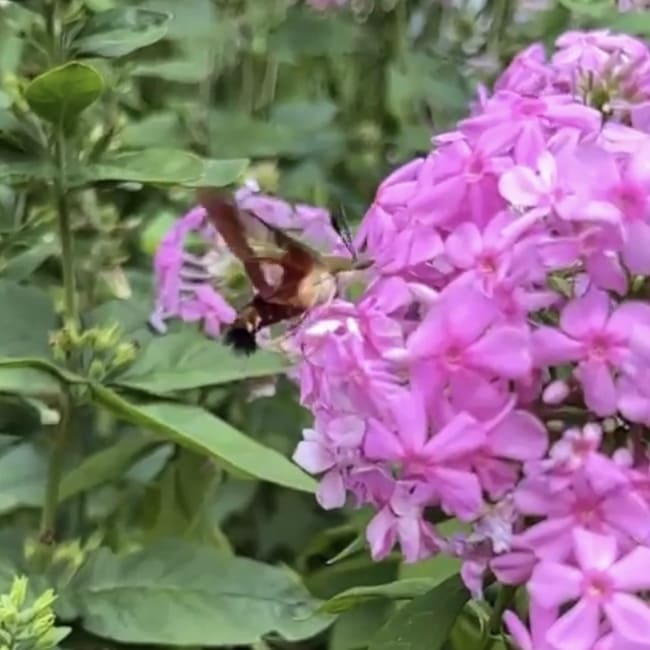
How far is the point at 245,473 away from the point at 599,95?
26 cm

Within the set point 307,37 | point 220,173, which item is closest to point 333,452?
point 220,173

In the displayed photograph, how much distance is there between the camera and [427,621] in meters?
0.66

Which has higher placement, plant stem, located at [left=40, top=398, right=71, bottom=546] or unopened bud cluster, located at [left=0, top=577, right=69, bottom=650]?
unopened bud cluster, located at [left=0, top=577, right=69, bottom=650]

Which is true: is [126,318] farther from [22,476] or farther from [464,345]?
[464,345]

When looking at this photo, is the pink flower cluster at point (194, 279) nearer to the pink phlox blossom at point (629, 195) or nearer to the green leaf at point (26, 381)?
the green leaf at point (26, 381)

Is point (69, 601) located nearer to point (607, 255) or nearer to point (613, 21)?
point (607, 255)

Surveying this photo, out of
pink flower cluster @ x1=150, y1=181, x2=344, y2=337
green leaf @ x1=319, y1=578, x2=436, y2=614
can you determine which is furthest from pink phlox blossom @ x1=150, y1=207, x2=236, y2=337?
green leaf @ x1=319, y1=578, x2=436, y2=614

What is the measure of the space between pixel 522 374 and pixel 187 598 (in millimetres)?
332

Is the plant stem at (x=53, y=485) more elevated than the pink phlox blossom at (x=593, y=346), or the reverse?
the pink phlox blossom at (x=593, y=346)

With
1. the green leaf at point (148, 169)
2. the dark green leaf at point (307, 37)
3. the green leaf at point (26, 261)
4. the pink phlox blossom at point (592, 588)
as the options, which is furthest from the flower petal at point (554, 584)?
the dark green leaf at point (307, 37)

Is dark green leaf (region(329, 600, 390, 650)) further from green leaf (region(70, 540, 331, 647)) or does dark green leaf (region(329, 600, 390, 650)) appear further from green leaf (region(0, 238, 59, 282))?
green leaf (region(0, 238, 59, 282))

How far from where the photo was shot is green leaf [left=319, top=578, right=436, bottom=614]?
0.71 metres

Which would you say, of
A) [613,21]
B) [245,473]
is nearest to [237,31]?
[613,21]

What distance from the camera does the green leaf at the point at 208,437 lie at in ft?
2.64
